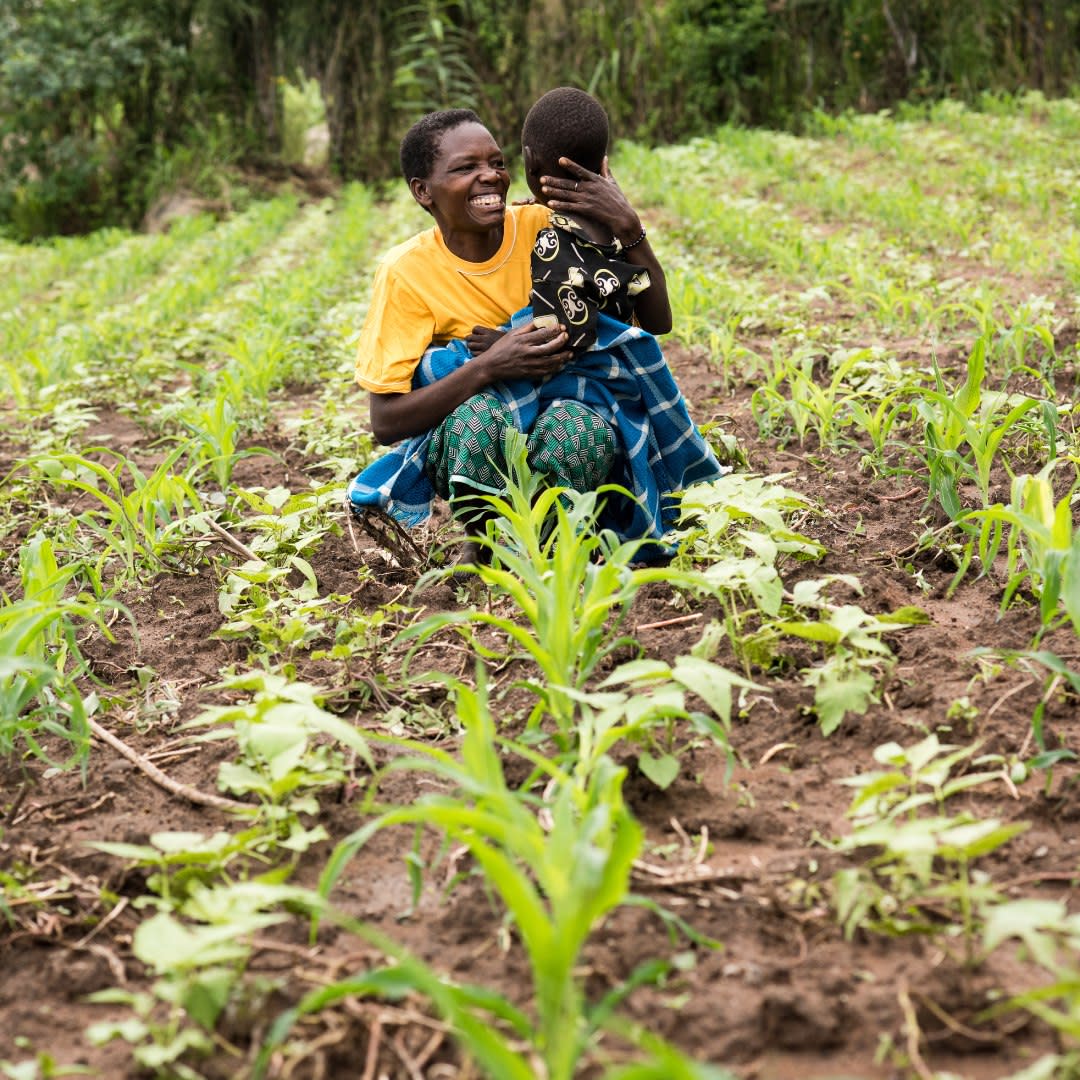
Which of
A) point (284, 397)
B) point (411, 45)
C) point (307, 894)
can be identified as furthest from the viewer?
point (411, 45)

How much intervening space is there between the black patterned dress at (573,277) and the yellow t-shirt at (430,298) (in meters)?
0.16

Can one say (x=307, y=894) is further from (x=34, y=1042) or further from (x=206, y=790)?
(x=206, y=790)

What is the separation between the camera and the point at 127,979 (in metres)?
1.66

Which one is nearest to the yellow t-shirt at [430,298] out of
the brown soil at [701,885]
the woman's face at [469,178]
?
the woman's face at [469,178]

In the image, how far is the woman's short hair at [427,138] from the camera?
2.94 metres

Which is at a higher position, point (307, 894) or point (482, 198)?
point (482, 198)

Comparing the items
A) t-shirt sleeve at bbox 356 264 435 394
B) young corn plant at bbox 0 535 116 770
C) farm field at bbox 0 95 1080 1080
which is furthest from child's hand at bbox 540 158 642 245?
young corn plant at bbox 0 535 116 770

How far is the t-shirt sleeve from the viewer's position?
9.95 ft

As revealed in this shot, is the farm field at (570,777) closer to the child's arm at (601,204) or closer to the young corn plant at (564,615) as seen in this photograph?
the young corn plant at (564,615)

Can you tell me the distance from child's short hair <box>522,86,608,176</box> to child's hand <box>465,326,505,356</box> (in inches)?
15.1

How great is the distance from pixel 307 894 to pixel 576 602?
30.3 inches

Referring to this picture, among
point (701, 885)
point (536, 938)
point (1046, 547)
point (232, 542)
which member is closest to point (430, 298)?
point (232, 542)

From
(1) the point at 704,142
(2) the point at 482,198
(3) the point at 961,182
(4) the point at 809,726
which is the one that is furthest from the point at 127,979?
(1) the point at 704,142

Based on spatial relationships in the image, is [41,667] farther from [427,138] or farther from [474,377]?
[427,138]
